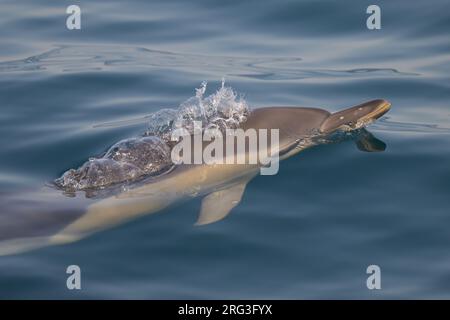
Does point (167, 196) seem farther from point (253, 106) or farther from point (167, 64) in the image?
point (167, 64)

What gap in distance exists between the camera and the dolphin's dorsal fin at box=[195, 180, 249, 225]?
7.53 metres

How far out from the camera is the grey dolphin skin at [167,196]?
7.35 metres

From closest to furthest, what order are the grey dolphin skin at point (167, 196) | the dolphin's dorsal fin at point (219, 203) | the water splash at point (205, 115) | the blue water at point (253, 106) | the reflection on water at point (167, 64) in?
the blue water at point (253, 106), the grey dolphin skin at point (167, 196), the dolphin's dorsal fin at point (219, 203), the water splash at point (205, 115), the reflection on water at point (167, 64)

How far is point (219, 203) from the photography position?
25.5ft

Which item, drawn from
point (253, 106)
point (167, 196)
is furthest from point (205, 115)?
point (253, 106)

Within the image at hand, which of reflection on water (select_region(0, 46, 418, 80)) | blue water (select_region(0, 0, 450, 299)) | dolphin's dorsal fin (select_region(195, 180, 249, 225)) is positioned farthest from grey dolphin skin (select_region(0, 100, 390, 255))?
reflection on water (select_region(0, 46, 418, 80))

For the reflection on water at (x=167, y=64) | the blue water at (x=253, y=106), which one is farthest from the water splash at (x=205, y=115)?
the reflection on water at (x=167, y=64)

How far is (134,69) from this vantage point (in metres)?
11.6

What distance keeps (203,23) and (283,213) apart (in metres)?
5.93

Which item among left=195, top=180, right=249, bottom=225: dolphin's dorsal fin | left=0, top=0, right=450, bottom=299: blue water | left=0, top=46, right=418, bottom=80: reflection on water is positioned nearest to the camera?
left=0, top=0, right=450, bottom=299: blue water

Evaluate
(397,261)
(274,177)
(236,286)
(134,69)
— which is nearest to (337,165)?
(274,177)

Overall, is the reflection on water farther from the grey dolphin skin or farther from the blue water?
the grey dolphin skin

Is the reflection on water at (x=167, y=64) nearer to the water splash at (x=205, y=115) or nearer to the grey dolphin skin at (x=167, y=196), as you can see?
the water splash at (x=205, y=115)

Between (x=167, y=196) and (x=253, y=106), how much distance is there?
2.59 m
